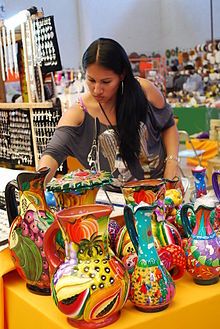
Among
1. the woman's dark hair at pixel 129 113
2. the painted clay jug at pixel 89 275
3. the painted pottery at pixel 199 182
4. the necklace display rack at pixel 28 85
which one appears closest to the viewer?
the painted clay jug at pixel 89 275

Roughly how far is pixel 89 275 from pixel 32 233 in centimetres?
28

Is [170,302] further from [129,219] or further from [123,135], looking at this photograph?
[123,135]

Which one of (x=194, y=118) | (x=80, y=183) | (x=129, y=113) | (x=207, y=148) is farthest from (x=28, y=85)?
(x=194, y=118)

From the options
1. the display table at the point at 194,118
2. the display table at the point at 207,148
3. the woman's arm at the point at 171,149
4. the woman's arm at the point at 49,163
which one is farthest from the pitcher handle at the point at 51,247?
the display table at the point at 194,118

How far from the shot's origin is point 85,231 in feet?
3.55

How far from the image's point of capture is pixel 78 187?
1274mm

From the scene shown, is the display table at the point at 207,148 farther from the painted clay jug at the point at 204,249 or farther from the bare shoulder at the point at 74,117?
the painted clay jug at the point at 204,249

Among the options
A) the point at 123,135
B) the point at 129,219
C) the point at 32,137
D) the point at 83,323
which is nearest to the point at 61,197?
the point at 129,219

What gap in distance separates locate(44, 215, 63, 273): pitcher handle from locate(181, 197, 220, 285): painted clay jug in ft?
1.11

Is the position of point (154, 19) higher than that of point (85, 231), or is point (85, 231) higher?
point (154, 19)

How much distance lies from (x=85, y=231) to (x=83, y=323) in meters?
0.21

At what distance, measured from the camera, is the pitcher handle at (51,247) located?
3.90 ft

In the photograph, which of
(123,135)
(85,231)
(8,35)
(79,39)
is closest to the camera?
(85,231)

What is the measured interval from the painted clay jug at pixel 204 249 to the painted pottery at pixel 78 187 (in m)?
0.25
